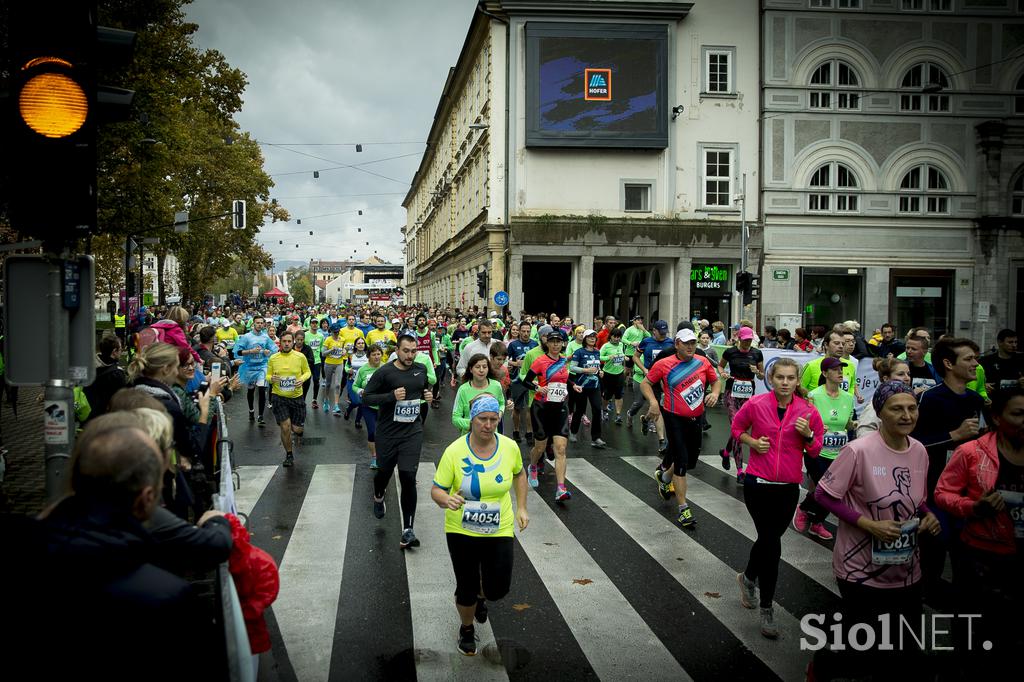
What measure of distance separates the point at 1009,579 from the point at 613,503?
176 inches

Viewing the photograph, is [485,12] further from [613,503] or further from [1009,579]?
[1009,579]

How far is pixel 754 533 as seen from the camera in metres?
7.04

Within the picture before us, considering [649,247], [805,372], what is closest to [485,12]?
[649,247]

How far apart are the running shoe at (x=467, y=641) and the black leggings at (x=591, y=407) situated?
7296 millimetres

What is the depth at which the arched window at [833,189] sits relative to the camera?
30500mm

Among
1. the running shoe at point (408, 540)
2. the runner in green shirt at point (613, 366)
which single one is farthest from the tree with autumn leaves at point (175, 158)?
the runner in green shirt at point (613, 366)

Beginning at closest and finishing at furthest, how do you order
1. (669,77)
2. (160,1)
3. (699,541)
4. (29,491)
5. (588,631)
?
(588,631) → (699,541) → (29,491) → (160,1) → (669,77)

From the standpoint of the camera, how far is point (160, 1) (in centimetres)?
1717

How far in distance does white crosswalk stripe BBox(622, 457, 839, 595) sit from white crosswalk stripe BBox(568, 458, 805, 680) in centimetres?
62

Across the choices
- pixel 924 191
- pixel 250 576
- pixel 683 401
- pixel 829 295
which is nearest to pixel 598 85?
pixel 829 295

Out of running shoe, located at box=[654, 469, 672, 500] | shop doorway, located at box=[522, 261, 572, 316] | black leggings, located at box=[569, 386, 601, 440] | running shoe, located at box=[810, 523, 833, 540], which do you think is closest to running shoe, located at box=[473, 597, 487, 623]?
running shoe, located at box=[810, 523, 833, 540]

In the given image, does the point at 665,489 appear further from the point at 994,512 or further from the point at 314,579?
the point at 994,512

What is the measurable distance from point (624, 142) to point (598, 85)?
260cm

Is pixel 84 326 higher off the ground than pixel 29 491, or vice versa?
pixel 84 326
